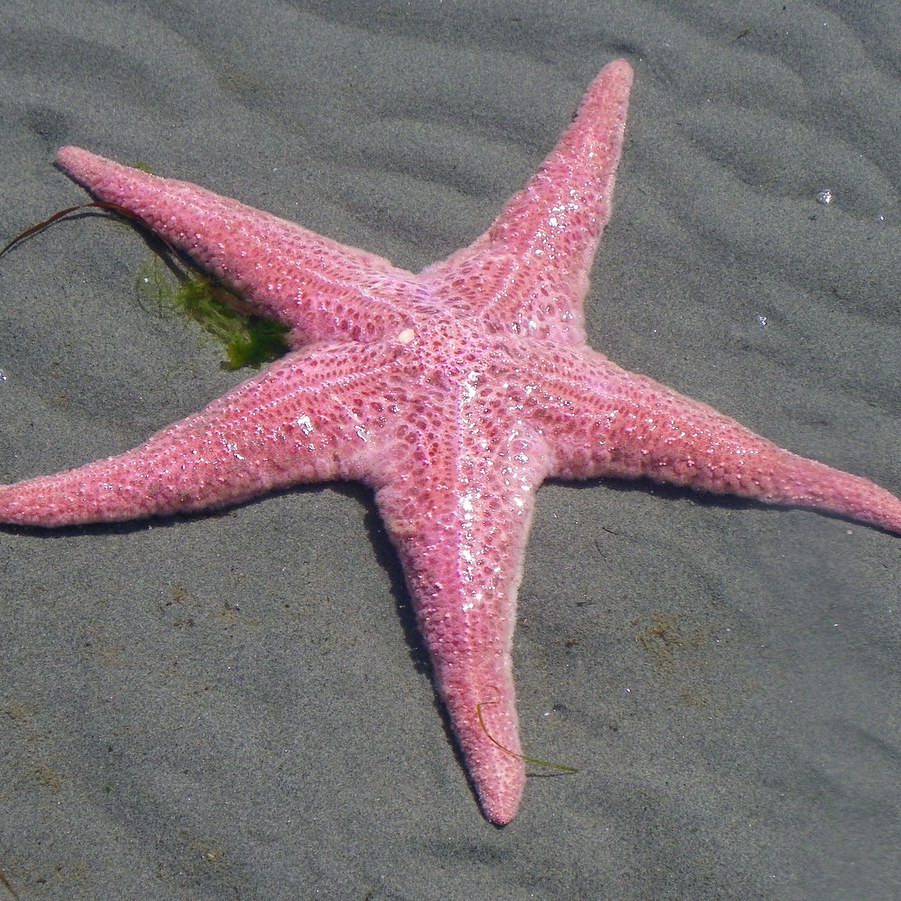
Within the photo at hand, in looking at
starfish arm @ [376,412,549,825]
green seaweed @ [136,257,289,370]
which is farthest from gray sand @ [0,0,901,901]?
starfish arm @ [376,412,549,825]

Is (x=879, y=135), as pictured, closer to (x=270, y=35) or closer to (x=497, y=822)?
(x=270, y=35)

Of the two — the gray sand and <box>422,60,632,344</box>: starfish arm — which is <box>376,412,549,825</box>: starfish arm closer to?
the gray sand

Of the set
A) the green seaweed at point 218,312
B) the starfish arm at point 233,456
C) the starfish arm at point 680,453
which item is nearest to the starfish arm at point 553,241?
the starfish arm at point 680,453

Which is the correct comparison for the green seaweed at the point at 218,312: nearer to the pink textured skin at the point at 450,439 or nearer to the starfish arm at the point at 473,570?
the pink textured skin at the point at 450,439

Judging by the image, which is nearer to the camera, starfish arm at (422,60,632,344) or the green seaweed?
starfish arm at (422,60,632,344)

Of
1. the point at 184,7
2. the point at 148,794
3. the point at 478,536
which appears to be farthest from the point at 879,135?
the point at 148,794

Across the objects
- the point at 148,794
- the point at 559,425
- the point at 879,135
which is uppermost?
the point at 879,135
